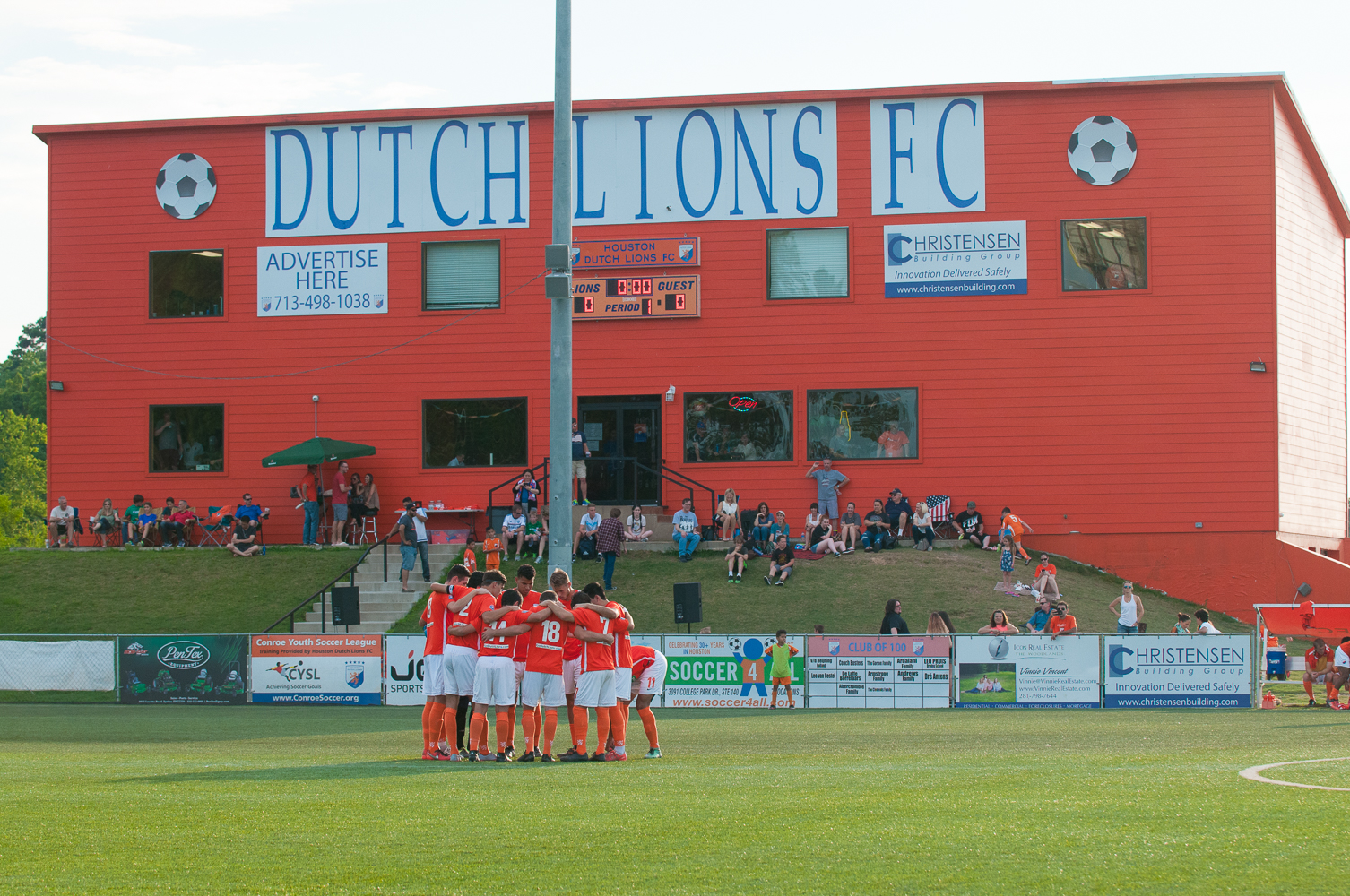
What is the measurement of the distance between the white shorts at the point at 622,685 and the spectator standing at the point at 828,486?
18654mm

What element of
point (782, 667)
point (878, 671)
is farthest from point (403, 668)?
point (878, 671)

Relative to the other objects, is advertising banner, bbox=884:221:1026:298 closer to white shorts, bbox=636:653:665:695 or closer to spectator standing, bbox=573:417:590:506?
spectator standing, bbox=573:417:590:506

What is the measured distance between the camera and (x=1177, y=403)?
31.0m

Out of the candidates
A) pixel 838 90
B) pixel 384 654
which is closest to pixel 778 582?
pixel 384 654

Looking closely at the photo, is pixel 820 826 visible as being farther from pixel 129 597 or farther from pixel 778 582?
pixel 129 597

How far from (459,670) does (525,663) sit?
25.8 inches

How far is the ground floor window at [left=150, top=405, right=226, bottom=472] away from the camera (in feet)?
112

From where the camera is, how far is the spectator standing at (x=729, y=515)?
30.5 meters

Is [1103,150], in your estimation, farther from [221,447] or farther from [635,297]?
[221,447]

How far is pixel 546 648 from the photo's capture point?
41.8ft

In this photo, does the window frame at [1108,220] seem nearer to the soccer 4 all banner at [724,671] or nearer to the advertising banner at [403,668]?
the soccer 4 all banner at [724,671]

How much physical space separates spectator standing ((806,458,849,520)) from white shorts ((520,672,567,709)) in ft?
63.1

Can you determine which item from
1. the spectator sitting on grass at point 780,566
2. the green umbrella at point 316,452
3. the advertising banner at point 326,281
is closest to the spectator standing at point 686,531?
the spectator sitting on grass at point 780,566

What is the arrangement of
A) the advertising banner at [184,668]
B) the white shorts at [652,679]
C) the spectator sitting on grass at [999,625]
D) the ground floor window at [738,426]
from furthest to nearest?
the ground floor window at [738,426] → the advertising banner at [184,668] → the spectator sitting on grass at [999,625] → the white shorts at [652,679]
